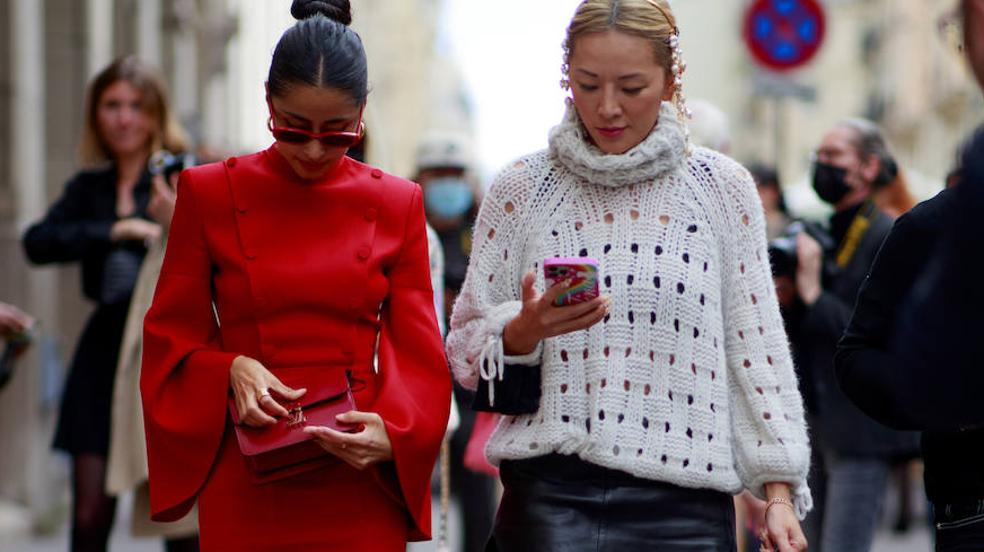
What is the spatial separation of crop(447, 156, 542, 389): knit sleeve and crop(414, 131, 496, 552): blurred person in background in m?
4.52

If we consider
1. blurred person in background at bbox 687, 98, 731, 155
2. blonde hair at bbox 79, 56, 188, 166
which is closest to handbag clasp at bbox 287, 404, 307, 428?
blonde hair at bbox 79, 56, 188, 166

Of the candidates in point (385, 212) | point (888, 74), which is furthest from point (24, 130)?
point (888, 74)

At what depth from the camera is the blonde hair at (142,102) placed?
7.05 m

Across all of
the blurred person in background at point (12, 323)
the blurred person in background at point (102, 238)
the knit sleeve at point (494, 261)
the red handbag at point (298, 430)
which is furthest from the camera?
the blurred person in background at point (102, 238)

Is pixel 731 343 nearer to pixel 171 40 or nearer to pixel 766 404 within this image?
pixel 766 404

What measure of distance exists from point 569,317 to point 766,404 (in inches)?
23.8

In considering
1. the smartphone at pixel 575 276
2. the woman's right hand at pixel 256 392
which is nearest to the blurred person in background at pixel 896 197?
the smartphone at pixel 575 276

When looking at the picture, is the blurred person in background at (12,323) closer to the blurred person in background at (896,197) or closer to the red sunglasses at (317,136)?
the red sunglasses at (317,136)

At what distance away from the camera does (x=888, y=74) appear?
5425cm

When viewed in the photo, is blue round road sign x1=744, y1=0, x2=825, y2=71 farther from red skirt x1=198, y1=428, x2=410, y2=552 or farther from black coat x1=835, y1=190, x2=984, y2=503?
red skirt x1=198, y1=428, x2=410, y2=552

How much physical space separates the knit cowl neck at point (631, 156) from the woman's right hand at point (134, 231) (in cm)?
285

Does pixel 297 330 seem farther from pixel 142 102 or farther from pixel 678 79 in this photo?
pixel 142 102

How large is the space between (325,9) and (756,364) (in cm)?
131

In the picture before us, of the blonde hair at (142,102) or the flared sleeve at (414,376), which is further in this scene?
the blonde hair at (142,102)
